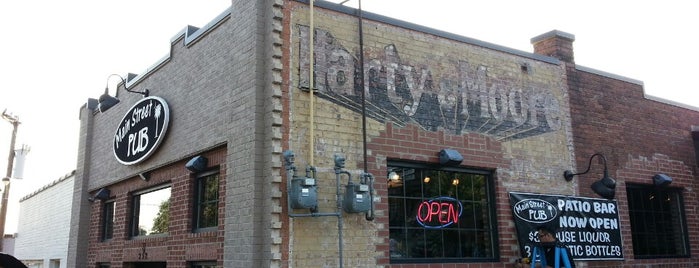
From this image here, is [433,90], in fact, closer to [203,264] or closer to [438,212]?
[438,212]

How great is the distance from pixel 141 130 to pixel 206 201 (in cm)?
274

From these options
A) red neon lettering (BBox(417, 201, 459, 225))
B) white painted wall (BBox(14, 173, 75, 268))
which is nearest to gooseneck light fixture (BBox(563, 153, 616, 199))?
red neon lettering (BBox(417, 201, 459, 225))

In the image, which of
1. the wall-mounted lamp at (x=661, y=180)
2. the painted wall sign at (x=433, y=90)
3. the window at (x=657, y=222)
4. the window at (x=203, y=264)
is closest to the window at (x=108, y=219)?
the window at (x=203, y=264)

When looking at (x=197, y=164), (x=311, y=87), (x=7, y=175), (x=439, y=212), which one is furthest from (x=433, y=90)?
(x=7, y=175)

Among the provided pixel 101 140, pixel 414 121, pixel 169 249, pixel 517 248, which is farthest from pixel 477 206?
pixel 101 140

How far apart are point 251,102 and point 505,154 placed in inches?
176

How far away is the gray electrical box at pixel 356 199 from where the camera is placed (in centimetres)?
872

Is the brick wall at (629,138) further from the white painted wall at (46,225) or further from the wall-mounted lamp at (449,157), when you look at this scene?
the white painted wall at (46,225)

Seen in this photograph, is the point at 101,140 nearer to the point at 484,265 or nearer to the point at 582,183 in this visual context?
the point at 484,265

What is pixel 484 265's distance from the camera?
10.1 m

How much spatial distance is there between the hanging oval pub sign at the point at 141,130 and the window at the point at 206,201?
138 centimetres

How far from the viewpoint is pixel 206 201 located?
10328 millimetres

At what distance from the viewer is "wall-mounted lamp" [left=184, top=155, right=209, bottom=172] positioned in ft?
32.5

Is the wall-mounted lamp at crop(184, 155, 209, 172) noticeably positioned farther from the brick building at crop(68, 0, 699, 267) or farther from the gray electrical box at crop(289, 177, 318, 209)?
the gray electrical box at crop(289, 177, 318, 209)
